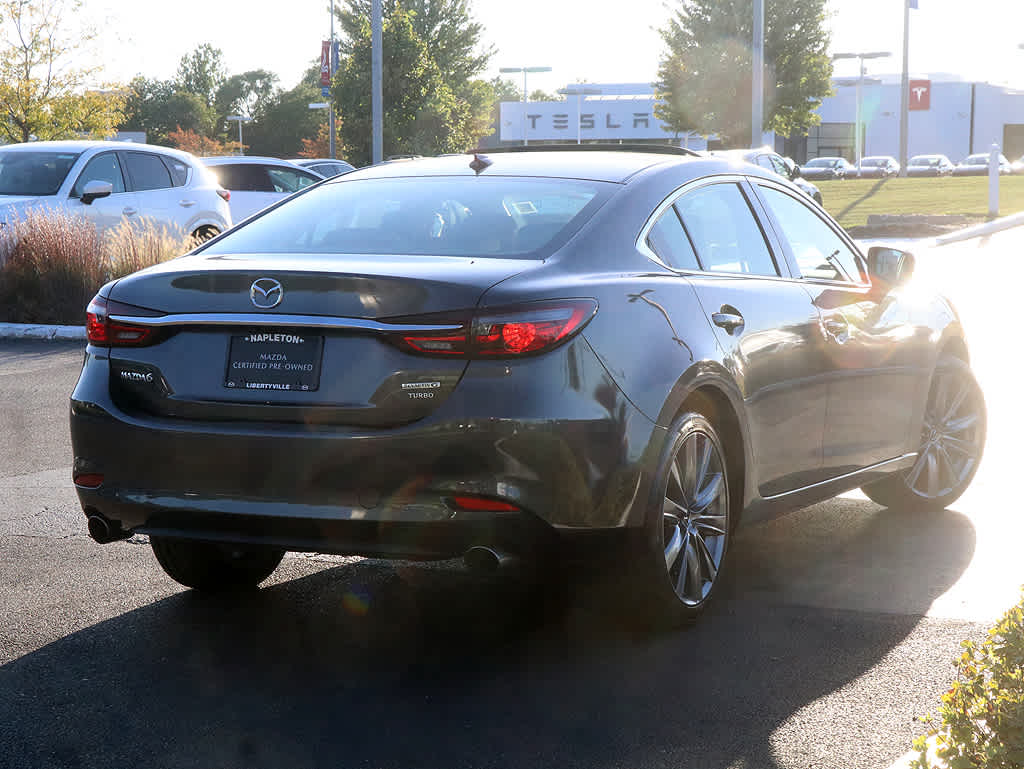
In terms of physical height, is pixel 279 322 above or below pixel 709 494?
above

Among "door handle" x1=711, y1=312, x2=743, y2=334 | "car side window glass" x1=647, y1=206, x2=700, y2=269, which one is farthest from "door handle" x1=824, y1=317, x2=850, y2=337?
"car side window glass" x1=647, y1=206, x2=700, y2=269

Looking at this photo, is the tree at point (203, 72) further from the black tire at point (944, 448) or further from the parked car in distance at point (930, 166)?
the black tire at point (944, 448)

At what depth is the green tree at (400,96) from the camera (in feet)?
149

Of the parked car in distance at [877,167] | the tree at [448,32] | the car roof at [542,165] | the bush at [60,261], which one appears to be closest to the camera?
the car roof at [542,165]

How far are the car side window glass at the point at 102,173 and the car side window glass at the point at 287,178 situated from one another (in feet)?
19.1

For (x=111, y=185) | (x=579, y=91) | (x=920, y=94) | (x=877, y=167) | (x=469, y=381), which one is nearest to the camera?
(x=469, y=381)

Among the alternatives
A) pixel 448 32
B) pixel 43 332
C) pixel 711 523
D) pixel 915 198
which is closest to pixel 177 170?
pixel 43 332

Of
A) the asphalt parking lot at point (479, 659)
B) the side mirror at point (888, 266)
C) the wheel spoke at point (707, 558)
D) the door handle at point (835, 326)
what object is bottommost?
the asphalt parking lot at point (479, 659)

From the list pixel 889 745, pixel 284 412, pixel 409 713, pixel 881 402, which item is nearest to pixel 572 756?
pixel 409 713

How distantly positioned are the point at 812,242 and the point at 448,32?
6069 cm

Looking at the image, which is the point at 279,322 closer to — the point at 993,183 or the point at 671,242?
the point at 671,242

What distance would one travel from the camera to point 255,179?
2256cm

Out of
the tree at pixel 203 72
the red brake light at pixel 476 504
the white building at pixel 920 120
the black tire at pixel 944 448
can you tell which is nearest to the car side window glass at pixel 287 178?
the black tire at pixel 944 448

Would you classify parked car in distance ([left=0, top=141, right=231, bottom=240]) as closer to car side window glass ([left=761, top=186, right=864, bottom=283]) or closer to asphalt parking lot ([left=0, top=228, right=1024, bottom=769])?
asphalt parking lot ([left=0, top=228, right=1024, bottom=769])
